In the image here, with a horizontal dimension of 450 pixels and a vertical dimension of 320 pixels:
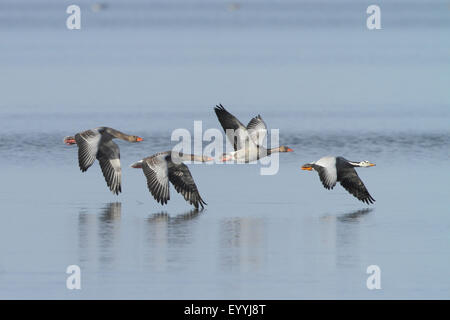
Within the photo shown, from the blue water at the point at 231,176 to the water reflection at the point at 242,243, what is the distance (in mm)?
28

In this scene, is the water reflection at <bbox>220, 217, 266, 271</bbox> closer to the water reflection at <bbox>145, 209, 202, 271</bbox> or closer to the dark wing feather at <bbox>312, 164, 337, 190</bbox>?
the water reflection at <bbox>145, 209, 202, 271</bbox>

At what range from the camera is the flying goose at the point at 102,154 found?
1783cm

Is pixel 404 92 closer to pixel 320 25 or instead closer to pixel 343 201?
pixel 343 201

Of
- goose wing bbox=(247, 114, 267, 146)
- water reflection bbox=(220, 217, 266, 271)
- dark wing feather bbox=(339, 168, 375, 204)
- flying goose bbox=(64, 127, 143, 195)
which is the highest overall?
goose wing bbox=(247, 114, 267, 146)

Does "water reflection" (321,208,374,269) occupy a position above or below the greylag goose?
below

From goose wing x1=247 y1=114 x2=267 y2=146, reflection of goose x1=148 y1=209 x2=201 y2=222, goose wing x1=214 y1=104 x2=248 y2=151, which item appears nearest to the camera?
reflection of goose x1=148 y1=209 x2=201 y2=222

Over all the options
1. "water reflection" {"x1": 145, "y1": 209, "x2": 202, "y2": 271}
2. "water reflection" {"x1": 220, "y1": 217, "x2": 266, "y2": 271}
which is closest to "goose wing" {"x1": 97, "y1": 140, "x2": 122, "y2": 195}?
"water reflection" {"x1": 145, "y1": 209, "x2": 202, "y2": 271}

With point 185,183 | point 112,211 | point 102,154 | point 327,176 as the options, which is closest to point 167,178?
point 185,183

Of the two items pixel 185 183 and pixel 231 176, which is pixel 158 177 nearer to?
pixel 185 183

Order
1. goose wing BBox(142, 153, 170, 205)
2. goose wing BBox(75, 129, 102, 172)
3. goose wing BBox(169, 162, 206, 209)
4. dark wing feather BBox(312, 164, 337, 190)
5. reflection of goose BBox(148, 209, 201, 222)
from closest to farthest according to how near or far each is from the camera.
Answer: reflection of goose BBox(148, 209, 201, 222) → goose wing BBox(142, 153, 170, 205) → goose wing BBox(169, 162, 206, 209) → dark wing feather BBox(312, 164, 337, 190) → goose wing BBox(75, 129, 102, 172)

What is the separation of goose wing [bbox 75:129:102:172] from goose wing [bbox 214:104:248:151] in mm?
2061

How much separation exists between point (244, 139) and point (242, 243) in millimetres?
4561

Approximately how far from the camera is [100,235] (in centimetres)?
1445

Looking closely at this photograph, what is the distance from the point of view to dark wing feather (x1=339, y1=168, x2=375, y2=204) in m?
17.0
